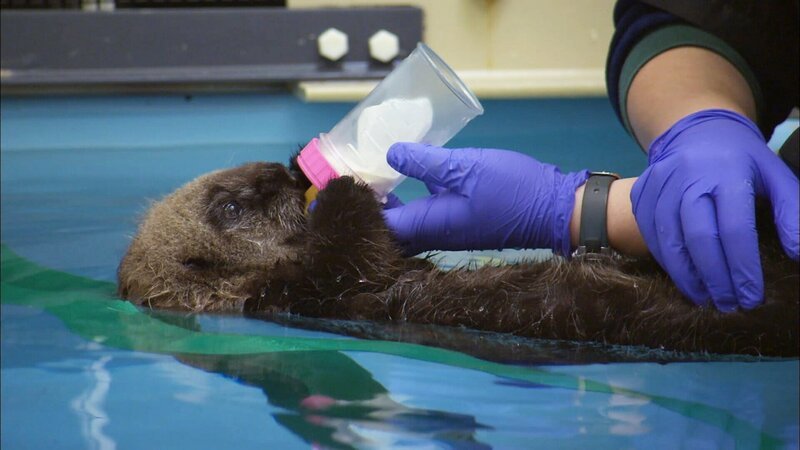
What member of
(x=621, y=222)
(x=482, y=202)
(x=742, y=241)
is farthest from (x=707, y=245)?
(x=482, y=202)

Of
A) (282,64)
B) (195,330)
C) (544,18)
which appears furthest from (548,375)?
(282,64)

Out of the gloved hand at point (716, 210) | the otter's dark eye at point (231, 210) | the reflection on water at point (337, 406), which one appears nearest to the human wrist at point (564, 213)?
the gloved hand at point (716, 210)

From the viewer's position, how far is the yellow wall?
2963 mm

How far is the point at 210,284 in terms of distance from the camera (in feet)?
5.62

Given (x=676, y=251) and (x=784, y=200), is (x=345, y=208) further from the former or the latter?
(x=784, y=200)

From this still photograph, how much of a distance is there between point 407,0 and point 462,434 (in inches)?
115

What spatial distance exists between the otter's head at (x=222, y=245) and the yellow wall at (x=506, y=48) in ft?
2.86

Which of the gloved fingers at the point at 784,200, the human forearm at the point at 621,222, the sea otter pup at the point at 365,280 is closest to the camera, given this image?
the gloved fingers at the point at 784,200

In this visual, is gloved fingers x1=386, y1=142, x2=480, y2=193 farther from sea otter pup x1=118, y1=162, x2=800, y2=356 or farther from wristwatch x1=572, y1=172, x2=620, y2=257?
wristwatch x1=572, y1=172, x2=620, y2=257

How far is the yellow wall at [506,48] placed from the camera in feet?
9.72

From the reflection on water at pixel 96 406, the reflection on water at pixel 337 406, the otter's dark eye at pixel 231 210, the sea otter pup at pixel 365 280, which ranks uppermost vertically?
the otter's dark eye at pixel 231 210

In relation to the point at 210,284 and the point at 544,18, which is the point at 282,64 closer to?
the point at 544,18

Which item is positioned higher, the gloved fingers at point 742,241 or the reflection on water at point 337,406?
the gloved fingers at point 742,241

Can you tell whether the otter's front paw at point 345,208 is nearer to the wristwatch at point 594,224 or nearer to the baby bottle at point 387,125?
the baby bottle at point 387,125
